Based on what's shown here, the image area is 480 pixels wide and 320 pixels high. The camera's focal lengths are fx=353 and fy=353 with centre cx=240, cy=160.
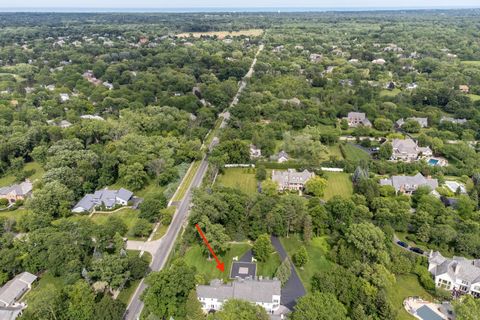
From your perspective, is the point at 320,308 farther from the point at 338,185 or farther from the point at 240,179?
the point at 240,179

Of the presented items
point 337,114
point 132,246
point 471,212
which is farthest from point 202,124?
point 471,212

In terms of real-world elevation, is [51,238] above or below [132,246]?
above

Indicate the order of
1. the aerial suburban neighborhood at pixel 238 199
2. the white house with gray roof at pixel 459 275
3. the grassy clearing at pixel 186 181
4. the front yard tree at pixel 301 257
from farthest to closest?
the grassy clearing at pixel 186 181
the front yard tree at pixel 301 257
the white house with gray roof at pixel 459 275
the aerial suburban neighborhood at pixel 238 199

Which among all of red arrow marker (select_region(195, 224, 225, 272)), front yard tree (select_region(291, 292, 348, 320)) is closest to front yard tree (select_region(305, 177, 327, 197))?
red arrow marker (select_region(195, 224, 225, 272))

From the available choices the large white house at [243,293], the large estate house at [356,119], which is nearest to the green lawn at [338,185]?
the large white house at [243,293]

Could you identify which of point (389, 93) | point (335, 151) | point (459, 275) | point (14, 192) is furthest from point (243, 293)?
point (389, 93)

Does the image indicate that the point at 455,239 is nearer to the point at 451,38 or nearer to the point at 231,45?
the point at 231,45

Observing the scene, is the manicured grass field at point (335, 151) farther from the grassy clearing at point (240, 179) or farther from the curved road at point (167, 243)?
the curved road at point (167, 243)

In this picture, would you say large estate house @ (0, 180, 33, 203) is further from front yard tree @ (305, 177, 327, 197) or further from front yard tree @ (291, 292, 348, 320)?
front yard tree @ (291, 292, 348, 320)
